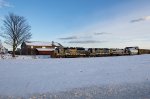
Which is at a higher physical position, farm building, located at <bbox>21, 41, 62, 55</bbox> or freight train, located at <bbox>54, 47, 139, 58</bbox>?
farm building, located at <bbox>21, 41, 62, 55</bbox>

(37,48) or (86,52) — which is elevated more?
(37,48)

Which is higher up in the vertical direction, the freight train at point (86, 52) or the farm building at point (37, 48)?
the farm building at point (37, 48)

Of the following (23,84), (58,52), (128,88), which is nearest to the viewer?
(128,88)

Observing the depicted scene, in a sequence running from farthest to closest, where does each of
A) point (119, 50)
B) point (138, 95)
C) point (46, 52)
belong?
point (46, 52) → point (119, 50) → point (138, 95)

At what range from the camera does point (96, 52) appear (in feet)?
184

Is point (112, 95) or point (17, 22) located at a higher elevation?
point (17, 22)

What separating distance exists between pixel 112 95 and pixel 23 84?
509 centimetres

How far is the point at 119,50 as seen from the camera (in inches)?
2400

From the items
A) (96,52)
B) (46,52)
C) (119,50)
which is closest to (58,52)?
(96,52)

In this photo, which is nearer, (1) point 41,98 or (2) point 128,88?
(1) point 41,98

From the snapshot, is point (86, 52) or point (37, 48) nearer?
point (86, 52)

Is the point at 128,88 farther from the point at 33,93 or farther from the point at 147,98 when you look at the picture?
the point at 33,93

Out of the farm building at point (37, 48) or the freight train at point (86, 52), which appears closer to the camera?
the freight train at point (86, 52)

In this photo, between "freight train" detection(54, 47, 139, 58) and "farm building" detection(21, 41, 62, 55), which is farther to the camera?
"farm building" detection(21, 41, 62, 55)
